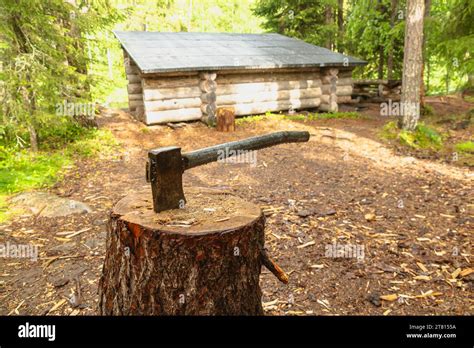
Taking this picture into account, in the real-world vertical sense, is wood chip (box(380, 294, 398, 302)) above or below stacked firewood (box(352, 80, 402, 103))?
below

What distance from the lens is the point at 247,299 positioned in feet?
8.03

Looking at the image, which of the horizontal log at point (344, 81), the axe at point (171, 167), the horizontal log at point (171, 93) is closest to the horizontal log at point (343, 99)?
the horizontal log at point (344, 81)

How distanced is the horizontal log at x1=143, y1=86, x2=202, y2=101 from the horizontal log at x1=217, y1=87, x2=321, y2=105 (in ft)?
3.49

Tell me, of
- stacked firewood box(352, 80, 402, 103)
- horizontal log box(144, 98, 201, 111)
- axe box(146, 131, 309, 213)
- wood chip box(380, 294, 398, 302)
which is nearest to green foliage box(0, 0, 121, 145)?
horizontal log box(144, 98, 201, 111)

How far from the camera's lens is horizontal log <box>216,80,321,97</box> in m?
13.7

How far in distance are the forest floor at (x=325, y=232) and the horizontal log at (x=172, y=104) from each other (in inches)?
138

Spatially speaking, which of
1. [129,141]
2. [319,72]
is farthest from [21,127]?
[319,72]

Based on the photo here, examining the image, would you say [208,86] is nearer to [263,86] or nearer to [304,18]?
[263,86]

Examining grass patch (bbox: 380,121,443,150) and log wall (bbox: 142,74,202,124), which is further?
log wall (bbox: 142,74,202,124)

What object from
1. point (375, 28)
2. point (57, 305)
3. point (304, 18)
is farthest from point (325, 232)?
point (304, 18)

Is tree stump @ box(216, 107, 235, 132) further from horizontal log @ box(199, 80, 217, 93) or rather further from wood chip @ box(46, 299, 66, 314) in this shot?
wood chip @ box(46, 299, 66, 314)

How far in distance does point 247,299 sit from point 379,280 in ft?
6.70
